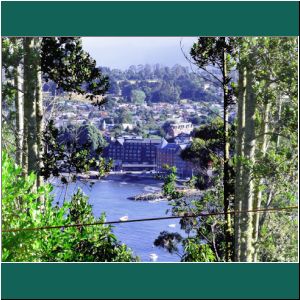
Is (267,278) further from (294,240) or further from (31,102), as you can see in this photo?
(31,102)

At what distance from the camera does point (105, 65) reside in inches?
466

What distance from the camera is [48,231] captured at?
39.3 feet

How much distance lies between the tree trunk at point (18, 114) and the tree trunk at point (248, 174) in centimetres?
220

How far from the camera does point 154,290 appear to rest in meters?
11.9

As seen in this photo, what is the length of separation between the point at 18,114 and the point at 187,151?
5.54 feet

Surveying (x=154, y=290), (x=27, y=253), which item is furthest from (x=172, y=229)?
(x=27, y=253)

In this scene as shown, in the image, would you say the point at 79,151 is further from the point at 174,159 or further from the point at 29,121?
the point at 174,159

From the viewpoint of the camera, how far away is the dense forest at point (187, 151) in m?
11.8

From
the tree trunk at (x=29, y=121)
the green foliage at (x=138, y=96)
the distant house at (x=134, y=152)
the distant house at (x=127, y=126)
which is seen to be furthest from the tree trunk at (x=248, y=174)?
the tree trunk at (x=29, y=121)

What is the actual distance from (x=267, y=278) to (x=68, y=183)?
217 centimetres
